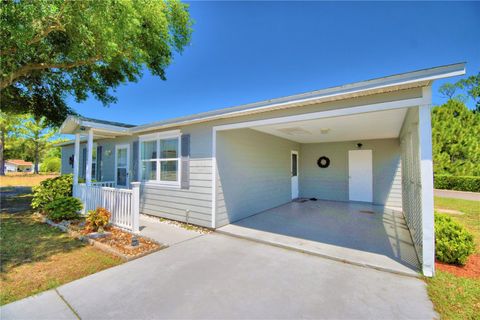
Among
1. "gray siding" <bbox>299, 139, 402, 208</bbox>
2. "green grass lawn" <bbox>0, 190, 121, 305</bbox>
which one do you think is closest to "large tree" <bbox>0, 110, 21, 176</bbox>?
"green grass lawn" <bbox>0, 190, 121, 305</bbox>

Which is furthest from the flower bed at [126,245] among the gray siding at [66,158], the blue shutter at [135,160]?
the gray siding at [66,158]

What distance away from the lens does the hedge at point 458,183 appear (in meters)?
11.0

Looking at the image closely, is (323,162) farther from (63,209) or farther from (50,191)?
(50,191)

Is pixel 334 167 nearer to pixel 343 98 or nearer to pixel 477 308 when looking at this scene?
pixel 343 98

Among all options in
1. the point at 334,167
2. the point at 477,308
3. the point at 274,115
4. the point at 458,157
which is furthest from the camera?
the point at 458,157

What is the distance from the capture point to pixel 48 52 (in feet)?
19.8

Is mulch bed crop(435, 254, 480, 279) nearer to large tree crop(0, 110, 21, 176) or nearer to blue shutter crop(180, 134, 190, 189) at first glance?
blue shutter crop(180, 134, 190, 189)

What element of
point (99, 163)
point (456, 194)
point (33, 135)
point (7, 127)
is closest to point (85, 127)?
point (99, 163)

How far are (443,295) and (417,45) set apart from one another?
7.11 m

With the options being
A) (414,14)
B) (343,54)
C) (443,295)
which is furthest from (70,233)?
(414,14)

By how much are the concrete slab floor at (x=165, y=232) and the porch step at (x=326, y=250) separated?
2.38 ft

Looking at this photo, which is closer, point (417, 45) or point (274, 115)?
point (274, 115)

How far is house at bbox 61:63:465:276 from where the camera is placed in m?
3.04

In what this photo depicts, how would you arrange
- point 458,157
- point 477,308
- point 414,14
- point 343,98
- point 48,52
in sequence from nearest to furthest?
point 477,308
point 343,98
point 414,14
point 48,52
point 458,157
